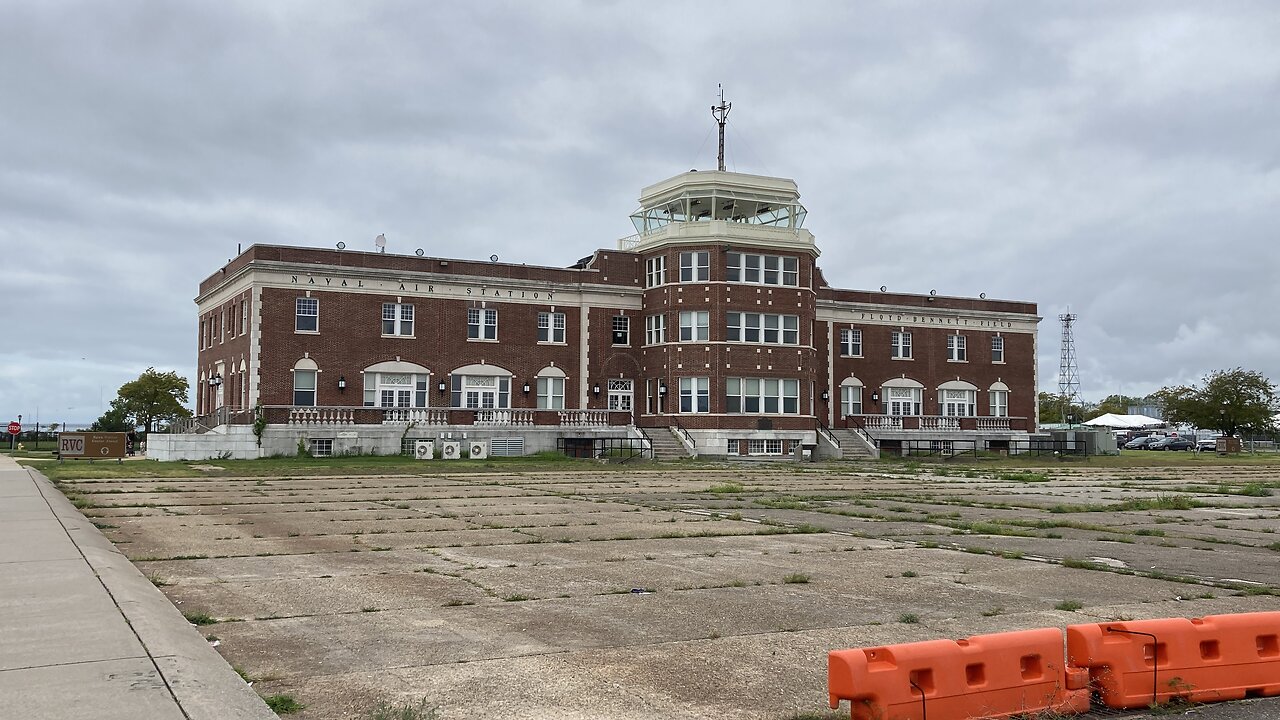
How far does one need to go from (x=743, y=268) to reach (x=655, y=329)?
5605 millimetres

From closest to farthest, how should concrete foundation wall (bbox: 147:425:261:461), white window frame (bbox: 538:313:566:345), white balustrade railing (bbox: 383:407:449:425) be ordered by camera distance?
concrete foundation wall (bbox: 147:425:261:461) < white balustrade railing (bbox: 383:407:449:425) < white window frame (bbox: 538:313:566:345)

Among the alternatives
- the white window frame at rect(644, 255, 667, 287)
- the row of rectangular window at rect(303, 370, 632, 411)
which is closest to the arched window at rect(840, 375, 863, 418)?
the row of rectangular window at rect(303, 370, 632, 411)

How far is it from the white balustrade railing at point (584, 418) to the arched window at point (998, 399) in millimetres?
25842

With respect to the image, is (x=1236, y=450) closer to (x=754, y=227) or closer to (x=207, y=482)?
(x=754, y=227)

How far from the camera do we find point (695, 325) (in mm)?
53344

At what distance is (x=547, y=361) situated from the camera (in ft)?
178

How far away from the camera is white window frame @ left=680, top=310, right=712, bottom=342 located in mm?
53188

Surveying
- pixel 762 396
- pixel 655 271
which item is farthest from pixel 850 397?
pixel 655 271

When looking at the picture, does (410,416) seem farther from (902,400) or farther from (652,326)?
(902,400)

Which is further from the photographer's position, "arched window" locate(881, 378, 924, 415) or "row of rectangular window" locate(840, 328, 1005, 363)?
"arched window" locate(881, 378, 924, 415)

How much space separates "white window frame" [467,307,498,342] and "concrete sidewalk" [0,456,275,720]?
40937 millimetres

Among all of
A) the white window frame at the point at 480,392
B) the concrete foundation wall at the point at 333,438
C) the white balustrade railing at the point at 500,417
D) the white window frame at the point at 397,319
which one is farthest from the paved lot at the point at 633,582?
the white window frame at the point at 480,392

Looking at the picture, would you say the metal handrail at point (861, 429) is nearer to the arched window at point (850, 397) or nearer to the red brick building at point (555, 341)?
the red brick building at point (555, 341)

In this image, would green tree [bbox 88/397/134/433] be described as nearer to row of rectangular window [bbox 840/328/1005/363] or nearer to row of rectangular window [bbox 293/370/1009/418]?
row of rectangular window [bbox 293/370/1009/418]
